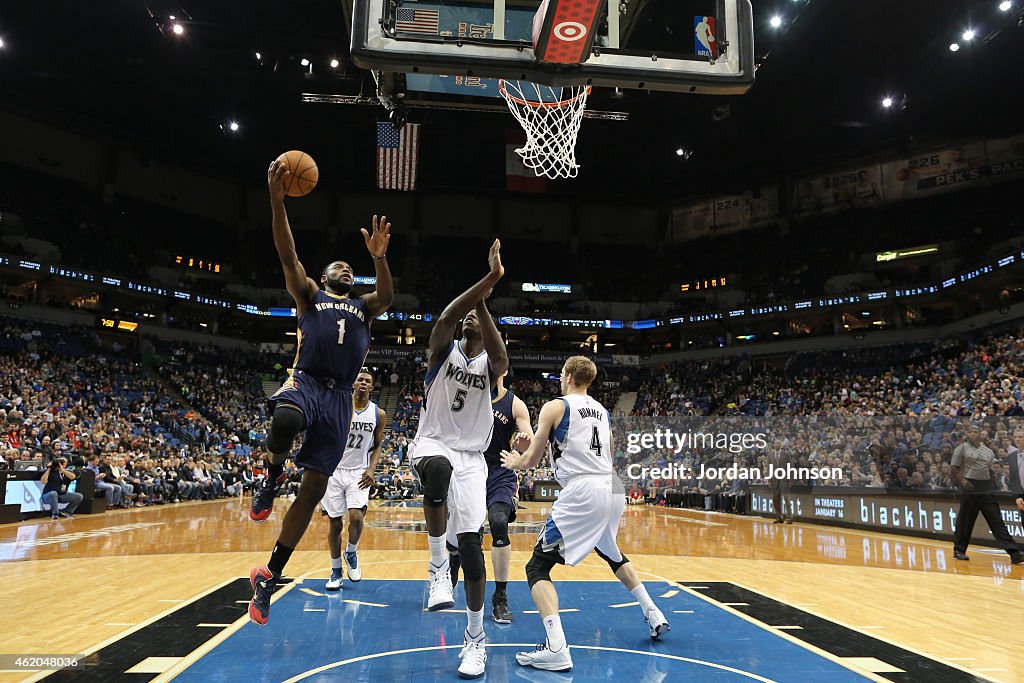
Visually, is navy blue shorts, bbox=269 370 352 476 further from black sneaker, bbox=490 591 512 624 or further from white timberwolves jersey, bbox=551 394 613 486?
black sneaker, bbox=490 591 512 624

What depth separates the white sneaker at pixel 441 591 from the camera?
13.3 ft

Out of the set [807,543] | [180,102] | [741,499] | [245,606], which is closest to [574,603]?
[245,606]

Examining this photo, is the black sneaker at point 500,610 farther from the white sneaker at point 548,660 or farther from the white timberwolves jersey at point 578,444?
the white timberwolves jersey at point 578,444

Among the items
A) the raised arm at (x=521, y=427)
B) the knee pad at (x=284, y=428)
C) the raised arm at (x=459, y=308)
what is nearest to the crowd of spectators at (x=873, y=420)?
the raised arm at (x=521, y=427)

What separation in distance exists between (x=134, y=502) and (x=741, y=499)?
16404 millimetres

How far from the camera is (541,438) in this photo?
449cm

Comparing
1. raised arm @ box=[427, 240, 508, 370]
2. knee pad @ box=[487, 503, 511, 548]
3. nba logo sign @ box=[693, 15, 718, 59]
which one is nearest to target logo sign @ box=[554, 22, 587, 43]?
nba logo sign @ box=[693, 15, 718, 59]

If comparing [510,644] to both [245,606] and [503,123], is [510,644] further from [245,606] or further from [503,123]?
[503,123]

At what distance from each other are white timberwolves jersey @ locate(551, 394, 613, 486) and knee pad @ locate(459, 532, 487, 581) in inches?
31.3

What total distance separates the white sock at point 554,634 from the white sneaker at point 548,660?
3cm

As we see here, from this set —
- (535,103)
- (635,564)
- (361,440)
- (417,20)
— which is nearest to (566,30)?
(417,20)

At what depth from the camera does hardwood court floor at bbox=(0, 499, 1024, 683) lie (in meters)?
4.93

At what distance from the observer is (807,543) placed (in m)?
11.6

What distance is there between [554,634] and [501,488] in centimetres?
192
